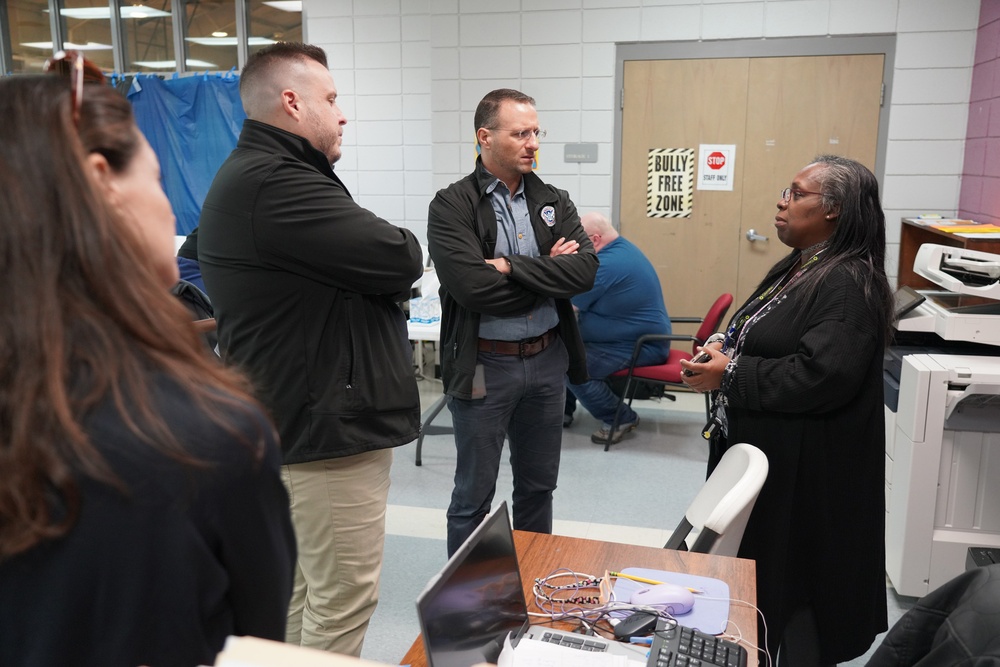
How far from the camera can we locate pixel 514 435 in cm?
266

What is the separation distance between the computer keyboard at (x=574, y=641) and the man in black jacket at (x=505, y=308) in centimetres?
121

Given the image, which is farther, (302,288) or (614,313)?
(614,313)

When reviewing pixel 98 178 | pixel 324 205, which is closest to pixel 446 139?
pixel 324 205

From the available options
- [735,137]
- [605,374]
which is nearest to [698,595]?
[605,374]

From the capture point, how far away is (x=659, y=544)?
314cm

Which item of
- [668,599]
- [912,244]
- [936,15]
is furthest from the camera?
[936,15]

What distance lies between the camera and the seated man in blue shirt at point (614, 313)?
4.17 metres

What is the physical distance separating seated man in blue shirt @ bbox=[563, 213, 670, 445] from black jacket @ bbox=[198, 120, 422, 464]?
7.97 ft

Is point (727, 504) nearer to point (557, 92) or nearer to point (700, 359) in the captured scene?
point (700, 359)

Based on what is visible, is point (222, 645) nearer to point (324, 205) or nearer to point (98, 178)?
point (98, 178)

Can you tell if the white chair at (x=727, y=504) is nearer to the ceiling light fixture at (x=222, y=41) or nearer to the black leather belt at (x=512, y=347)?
the black leather belt at (x=512, y=347)

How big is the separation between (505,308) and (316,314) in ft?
2.56

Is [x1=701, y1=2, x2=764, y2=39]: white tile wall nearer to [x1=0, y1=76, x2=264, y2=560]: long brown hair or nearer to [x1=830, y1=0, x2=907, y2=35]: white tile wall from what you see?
[x1=830, y1=0, x2=907, y2=35]: white tile wall

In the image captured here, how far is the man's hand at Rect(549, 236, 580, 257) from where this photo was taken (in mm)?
2580
